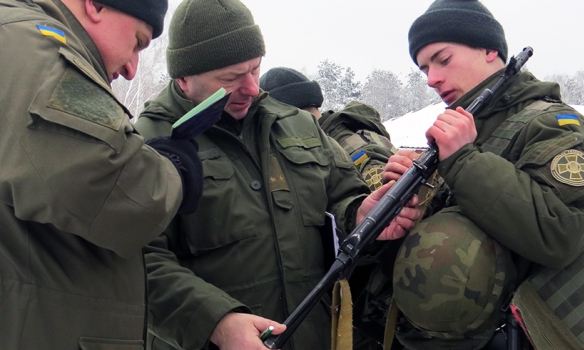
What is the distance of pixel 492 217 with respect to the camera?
194cm

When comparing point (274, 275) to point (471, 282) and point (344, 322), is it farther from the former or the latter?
point (471, 282)

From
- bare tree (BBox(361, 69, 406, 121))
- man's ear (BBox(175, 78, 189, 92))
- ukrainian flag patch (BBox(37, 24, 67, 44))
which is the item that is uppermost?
ukrainian flag patch (BBox(37, 24, 67, 44))

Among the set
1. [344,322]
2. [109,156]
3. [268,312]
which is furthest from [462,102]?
[109,156]

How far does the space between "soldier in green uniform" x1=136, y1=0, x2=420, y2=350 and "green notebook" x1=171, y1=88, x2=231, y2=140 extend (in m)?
0.45

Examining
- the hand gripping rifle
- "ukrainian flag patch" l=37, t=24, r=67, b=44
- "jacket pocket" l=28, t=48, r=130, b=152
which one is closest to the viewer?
"jacket pocket" l=28, t=48, r=130, b=152

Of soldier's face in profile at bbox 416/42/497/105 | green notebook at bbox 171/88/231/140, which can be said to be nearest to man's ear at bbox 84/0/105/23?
green notebook at bbox 171/88/231/140

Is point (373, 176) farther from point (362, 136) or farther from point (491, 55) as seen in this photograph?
point (491, 55)

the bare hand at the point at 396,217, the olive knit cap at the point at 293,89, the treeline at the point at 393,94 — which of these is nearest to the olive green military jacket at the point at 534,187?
the bare hand at the point at 396,217

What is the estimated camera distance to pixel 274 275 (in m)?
2.18

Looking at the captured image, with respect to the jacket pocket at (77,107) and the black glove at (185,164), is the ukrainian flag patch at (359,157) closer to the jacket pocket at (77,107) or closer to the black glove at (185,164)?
the black glove at (185,164)

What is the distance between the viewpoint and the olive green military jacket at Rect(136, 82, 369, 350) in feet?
6.49

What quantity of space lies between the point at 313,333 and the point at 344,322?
0.72ft


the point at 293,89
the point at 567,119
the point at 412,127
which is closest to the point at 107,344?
the point at 567,119

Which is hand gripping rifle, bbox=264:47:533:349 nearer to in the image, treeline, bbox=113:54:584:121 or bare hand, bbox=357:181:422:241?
bare hand, bbox=357:181:422:241
